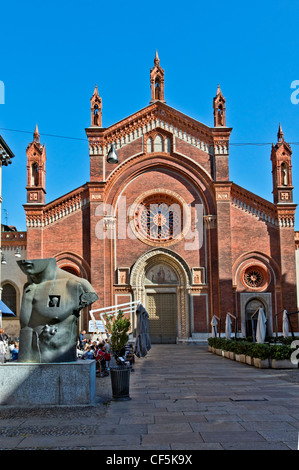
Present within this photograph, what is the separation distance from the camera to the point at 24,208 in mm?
34281

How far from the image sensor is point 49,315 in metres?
11.0

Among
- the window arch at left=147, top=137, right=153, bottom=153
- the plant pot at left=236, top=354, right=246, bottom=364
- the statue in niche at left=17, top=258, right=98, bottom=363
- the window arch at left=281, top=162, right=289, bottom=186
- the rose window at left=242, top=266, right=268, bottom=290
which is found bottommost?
the plant pot at left=236, top=354, right=246, bottom=364

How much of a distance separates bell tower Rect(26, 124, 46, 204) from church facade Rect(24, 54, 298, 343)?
0.07 meters

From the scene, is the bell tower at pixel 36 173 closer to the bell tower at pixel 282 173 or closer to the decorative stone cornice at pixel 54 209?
the decorative stone cornice at pixel 54 209

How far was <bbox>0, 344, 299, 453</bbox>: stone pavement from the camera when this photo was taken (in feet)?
24.1

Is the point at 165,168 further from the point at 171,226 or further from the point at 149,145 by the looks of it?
the point at 171,226

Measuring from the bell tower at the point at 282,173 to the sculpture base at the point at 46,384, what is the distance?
1037 inches

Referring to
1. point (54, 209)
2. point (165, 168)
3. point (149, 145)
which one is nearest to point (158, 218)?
point (165, 168)

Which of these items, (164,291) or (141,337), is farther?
(164,291)

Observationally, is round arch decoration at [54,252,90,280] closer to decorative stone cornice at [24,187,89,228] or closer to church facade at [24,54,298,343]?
church facade at [24,54,298,343]

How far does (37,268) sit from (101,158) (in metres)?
24.2

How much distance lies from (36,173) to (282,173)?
1698cm

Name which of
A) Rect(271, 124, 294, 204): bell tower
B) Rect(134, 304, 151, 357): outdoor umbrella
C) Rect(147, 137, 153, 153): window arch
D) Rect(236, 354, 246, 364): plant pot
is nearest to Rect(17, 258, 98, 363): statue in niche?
Rect(236, 354, 246, 364): plant pot
